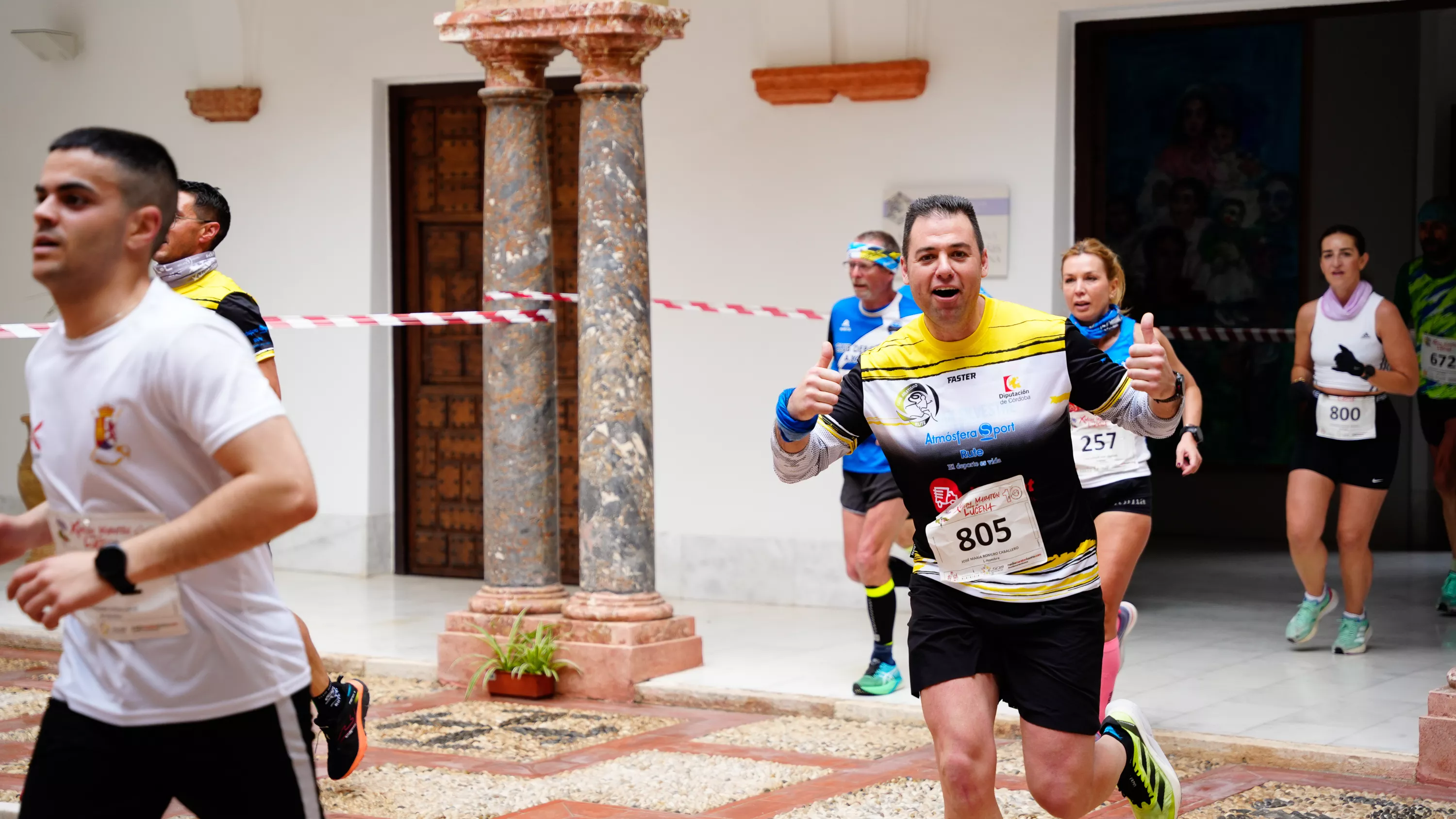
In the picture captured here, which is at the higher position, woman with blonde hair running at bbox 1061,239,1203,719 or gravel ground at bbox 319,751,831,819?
woman with blonde hair running at bbox 1061,239,1203,719

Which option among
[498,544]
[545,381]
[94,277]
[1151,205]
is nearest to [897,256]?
[545,381]

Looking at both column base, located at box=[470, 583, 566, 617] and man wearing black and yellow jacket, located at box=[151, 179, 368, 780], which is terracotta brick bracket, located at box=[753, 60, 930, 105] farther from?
man wearing black and yellow jacket, located at box=[151, 179, 368, 780]

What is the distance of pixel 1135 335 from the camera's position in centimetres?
595

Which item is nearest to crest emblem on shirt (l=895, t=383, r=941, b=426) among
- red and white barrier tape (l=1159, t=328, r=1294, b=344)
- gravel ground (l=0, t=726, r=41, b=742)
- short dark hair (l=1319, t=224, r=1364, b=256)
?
gravel ground (l=0, t=726, r=41, b=742)

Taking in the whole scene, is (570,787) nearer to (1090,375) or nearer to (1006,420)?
(1006,420)

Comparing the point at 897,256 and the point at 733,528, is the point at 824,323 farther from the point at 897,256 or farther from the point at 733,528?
the point at 897,256

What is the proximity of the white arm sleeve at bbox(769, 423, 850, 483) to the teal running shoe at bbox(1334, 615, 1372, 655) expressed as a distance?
15.8 ft

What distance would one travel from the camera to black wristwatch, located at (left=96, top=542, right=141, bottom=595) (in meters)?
2.84

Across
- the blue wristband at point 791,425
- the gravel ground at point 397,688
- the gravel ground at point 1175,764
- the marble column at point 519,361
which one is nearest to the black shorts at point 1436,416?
the gravel ground at point 1175,764

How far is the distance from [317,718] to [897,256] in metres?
3.26

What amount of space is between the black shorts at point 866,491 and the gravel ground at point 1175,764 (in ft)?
4.28

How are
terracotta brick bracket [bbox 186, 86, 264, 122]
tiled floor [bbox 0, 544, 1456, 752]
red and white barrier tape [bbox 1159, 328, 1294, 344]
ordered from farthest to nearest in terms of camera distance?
red and white barrier tape [bbox 1159, 328, 1294, 344]
terracotta brick bracket [bbox 186, 86, 264, 122]
tiled floor [bbox 0, 544, 1456, 752]

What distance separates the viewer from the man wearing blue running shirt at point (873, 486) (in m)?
7.54

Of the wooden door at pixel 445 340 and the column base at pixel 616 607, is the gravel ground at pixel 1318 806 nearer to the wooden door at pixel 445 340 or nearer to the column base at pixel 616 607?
the column base at pixel 616 607
